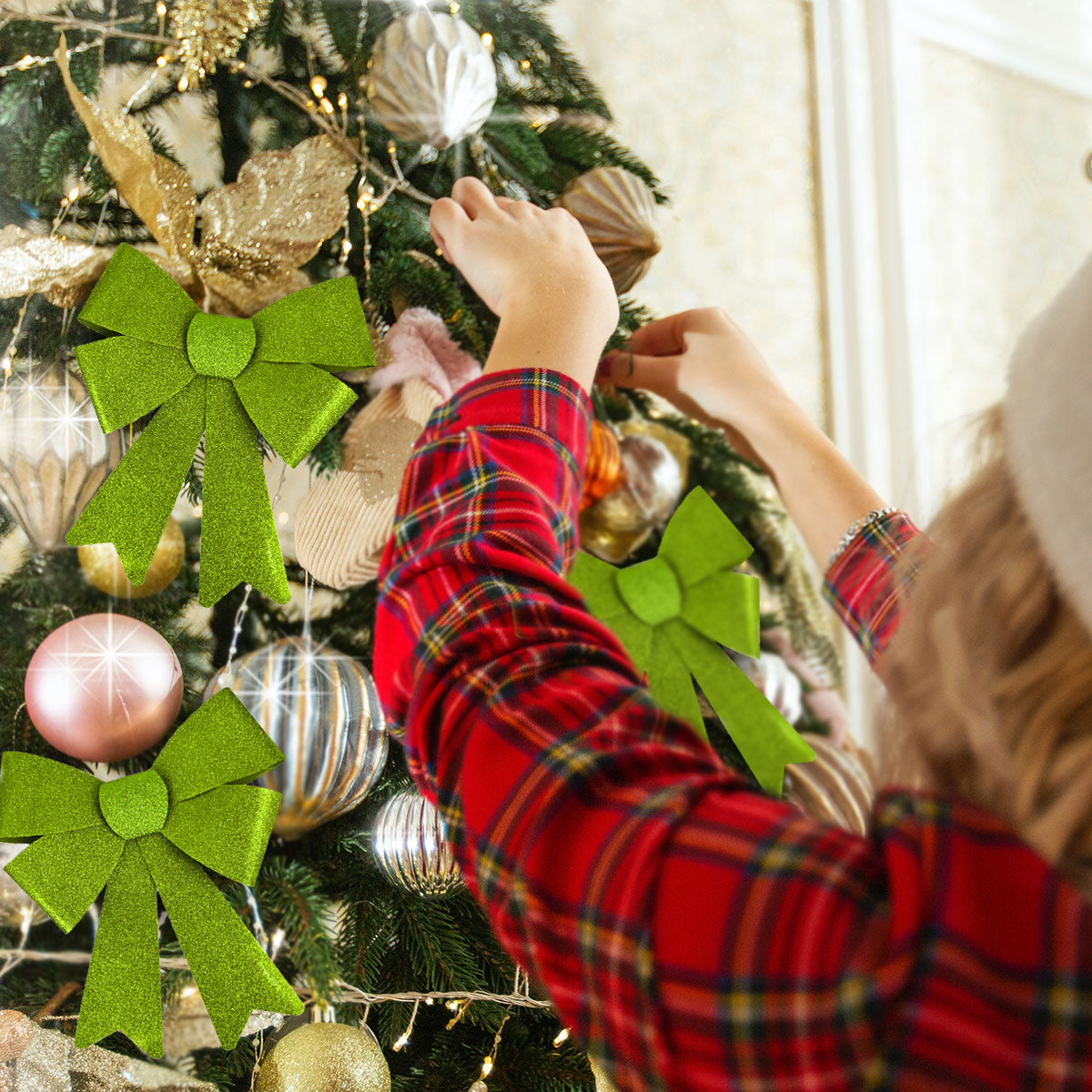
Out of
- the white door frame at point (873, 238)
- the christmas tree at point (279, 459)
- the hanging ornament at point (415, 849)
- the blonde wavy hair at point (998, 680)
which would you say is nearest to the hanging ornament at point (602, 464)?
the christmas tree at point (279, 459)

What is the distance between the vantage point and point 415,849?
19.7 inches

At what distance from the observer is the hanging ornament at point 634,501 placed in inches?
25.6

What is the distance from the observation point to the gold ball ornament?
501 mm

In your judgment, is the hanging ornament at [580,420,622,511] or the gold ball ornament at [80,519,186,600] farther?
the hanging ornament at [580,420,622,511]

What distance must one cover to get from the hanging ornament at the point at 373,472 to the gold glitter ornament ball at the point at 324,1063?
239 millimetres

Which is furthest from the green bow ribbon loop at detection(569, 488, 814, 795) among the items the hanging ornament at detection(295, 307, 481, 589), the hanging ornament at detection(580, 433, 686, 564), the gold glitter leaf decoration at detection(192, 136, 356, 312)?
the gold glitter leaf decoration at detection(192, 136, 356, 312)

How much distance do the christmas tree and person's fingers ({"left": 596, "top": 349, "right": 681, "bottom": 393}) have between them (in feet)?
0.17

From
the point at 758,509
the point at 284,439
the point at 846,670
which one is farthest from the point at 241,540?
the point at 846,670

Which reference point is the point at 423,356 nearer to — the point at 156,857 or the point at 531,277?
the point at 531,277

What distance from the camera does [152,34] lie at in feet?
1.73

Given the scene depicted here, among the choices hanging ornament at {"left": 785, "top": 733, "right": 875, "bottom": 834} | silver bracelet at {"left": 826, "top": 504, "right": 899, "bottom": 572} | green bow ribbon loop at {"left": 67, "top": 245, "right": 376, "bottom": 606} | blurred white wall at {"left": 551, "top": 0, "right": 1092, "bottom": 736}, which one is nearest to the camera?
green bow ribbon loop at {"left": 67, "top": 245, "right": 376, "bottom": 606}

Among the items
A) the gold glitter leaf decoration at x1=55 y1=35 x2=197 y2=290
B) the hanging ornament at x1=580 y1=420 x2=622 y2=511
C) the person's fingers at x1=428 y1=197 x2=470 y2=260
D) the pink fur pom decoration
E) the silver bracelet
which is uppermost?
the gold glitter leaf decoration at x1=55 y1=35 x2=197 y2=290

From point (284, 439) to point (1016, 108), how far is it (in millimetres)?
1076

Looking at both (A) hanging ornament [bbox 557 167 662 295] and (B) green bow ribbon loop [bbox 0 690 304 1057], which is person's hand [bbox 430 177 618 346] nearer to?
(A) hanging ornament [bbox 557 167 662 295]
